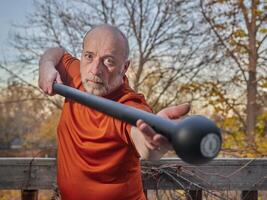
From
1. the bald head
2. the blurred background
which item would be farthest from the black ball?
the blurred background

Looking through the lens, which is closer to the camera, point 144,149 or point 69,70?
point 144,149

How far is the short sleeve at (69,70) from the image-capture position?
105 cm

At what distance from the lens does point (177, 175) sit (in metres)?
1.45

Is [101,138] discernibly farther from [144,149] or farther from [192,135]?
[192,135]

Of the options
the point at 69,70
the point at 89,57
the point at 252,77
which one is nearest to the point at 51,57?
the point at 69,70

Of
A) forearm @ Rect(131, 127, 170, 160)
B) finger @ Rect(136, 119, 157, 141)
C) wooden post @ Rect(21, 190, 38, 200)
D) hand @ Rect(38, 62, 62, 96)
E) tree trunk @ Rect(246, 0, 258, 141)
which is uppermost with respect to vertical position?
tree trunk @ Rect(246, 0, 258, 141)

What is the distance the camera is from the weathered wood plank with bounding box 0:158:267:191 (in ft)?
4.70

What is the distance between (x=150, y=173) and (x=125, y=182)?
1.65ft

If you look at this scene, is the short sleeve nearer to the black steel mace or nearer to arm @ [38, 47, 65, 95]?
arm @ [38, 47, 65, 95]

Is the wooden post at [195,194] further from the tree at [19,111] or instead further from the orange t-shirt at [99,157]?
the tree at [19,111]

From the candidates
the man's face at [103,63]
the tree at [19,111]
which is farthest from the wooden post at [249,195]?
the tree at [19,111]

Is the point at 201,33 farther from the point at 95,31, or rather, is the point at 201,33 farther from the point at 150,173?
the point at 95,31

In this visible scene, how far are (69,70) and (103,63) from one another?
0.19 meters

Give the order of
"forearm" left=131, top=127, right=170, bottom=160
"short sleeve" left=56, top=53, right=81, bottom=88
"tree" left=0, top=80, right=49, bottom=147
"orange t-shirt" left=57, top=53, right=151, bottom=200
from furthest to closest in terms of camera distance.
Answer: "tree" left=0, top=80, right=49, bottom=147
"short sleeve" left=56, top=53, right=81, bottom=88
"orange t-shirt" left=57, top=53, right=151, bottom=200
"forearm" left=131, top=127, right=170, bottom=160
